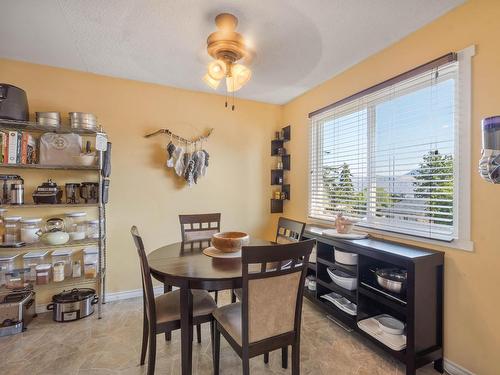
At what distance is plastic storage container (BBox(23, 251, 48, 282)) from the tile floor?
1.39 feet

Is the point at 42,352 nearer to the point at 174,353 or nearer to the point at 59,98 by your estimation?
the point at 174,353

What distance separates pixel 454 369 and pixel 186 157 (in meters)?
3.02

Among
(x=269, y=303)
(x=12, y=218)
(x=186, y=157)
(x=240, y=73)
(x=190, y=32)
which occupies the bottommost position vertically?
(x=269, y=303)

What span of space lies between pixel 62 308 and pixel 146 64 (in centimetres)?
248

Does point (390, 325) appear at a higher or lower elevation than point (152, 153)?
lower

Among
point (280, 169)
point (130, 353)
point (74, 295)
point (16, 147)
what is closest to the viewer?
point (130, 353)

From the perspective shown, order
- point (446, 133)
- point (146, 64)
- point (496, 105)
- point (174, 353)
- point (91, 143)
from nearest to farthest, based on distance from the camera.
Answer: point (496, 105), point (446, 133), point (174, 353), point (146, 64), point (91, 143)

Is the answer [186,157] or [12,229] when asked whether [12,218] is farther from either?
[186,157]

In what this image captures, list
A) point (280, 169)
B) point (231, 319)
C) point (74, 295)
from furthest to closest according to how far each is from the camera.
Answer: point (280, 169) < point (74, 295) < point (231, 319)

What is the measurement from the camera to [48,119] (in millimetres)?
2418

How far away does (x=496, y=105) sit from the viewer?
5.12 feet

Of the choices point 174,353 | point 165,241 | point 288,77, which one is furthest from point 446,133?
point 165,241

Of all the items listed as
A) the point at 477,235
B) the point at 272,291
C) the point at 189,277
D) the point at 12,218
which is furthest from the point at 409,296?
the point at 12,218

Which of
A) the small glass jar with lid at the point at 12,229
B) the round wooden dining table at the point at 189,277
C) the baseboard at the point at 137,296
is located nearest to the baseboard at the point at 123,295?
the baseboard at the point at 137,296
